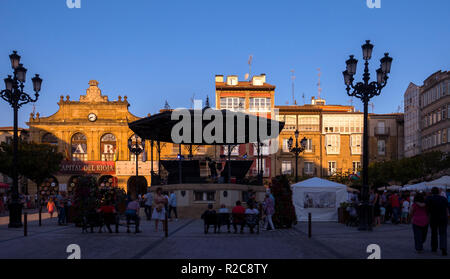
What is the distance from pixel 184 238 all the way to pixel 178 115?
11213 mm

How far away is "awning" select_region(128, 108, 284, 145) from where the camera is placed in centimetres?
2636

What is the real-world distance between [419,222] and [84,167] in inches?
2054

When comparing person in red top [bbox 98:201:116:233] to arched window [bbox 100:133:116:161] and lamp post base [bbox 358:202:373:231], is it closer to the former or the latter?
lamp post base [bbox 358:202:373:231]

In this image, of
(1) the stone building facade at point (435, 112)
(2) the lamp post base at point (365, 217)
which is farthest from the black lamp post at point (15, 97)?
(1) the stone building facade at point (435, 112)

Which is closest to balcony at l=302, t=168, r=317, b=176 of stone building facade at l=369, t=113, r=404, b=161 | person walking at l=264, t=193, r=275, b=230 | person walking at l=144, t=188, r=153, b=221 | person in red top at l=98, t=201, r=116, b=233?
stone building facade at l=369, t=113, r=404, b=161

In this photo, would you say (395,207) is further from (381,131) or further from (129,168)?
(381,131)

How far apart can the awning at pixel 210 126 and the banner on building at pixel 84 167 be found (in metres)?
29.5

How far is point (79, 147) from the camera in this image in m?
62.8

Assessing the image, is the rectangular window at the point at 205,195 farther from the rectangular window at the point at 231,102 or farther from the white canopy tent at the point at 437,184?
the rectangular window at the point at 231,102

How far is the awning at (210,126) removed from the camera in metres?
26.4

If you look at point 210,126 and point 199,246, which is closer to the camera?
point 199,246

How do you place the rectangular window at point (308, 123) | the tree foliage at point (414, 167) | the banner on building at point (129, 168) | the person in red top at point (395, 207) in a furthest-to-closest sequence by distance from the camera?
the rectangular window at point (308, 123) < the banner on building at point (129, 168) < the tree foliage at point (414, 167) < the person in red top at point (395, 207)

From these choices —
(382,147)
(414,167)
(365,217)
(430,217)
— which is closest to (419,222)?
(430,217)

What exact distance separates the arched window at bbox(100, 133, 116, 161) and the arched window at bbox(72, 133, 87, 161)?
2.00m
